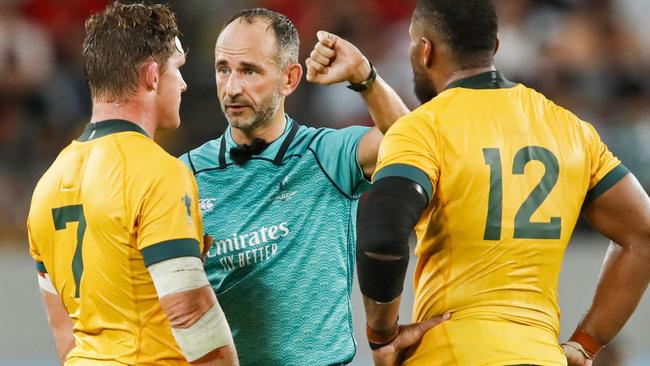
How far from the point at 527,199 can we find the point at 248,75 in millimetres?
1397

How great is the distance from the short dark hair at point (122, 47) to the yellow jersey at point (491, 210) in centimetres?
89

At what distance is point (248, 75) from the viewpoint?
14.7 ft

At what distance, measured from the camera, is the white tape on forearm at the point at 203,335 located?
3508mm

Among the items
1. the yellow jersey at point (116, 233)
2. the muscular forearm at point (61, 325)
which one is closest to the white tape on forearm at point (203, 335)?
the yellow jersey at point (116, 233)

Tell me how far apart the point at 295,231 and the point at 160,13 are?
105 centimetres

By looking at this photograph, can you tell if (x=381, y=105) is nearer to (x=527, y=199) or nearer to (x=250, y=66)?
(x=250, y=66)

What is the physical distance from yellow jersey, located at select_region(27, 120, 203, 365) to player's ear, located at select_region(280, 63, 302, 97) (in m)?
1.02

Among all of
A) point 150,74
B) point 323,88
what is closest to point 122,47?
point 150,74

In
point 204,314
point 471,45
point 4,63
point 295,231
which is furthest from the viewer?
point 4,63

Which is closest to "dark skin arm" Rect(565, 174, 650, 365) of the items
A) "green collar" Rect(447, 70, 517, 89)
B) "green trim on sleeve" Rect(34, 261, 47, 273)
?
"green collar" Rect(447, 70, 517, 89)

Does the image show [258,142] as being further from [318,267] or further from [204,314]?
[204,314]

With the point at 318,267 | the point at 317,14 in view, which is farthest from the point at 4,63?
the point at 318,267

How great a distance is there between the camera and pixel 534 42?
10430mm

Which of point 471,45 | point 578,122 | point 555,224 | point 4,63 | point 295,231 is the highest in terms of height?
point 471,45
